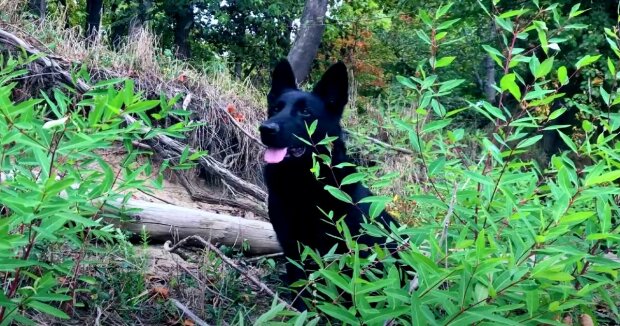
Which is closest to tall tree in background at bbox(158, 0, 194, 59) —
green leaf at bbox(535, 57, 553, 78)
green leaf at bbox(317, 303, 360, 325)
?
green leaf at bbox(535, 57, 553, 78)

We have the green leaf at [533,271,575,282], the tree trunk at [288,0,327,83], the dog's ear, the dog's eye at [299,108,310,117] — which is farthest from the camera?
the tree trunk at [288,0,327,83]

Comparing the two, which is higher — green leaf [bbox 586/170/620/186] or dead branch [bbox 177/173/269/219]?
green leaf [bbox 586/170/620/186]

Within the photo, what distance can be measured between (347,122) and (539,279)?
7.53m

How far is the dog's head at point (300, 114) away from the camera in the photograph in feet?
12.3

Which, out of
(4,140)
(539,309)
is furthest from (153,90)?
(539,309)

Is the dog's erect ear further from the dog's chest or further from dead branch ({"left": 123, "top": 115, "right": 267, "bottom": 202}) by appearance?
dead branch ({"left": 123, "top": 115, "right": 267, "bottom": 202})

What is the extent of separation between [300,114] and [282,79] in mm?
478

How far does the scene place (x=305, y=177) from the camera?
Result: 12.1 feet

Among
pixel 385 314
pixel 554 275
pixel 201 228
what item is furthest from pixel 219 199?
pixel 554 275

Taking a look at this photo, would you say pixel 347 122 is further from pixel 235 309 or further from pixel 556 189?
pixel 556 189

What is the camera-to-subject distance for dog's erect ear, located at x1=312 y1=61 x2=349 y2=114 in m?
4.04

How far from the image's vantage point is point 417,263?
1.57 metres

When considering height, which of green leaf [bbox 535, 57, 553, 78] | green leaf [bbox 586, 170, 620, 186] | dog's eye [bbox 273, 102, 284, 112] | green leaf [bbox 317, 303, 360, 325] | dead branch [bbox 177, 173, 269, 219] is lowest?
dead branch [bbox 177, 173, 269, 219]

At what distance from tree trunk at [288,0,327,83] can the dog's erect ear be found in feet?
29.2
